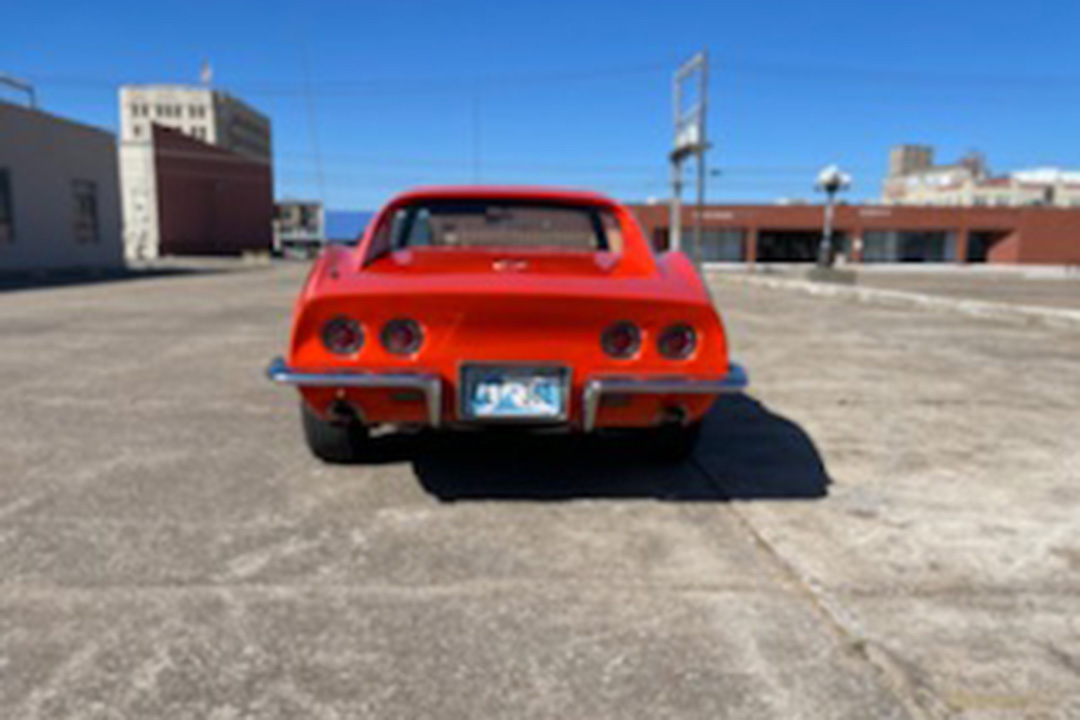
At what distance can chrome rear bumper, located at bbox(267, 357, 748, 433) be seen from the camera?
300cm

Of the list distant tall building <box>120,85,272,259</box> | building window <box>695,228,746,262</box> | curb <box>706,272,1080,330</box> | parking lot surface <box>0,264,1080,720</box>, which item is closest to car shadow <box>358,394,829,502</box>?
parking lot surface <box>0,264,1080,720</box>

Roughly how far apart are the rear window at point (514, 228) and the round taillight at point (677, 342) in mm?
1358

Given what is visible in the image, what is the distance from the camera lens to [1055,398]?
5.84 metres

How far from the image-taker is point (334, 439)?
3777mm

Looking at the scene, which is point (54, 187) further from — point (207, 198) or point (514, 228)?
point (207, 198)

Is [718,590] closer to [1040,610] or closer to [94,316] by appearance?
[1040,610]

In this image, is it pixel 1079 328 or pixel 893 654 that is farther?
pixel 1079 328

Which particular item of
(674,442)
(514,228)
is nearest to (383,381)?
(674,442)

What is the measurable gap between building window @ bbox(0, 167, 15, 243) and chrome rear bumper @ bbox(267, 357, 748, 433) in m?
23.5

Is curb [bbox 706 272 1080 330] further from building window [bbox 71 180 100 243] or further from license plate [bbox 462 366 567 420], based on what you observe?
building window [bbox 71 180 100 243]

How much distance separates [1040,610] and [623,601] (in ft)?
4.24

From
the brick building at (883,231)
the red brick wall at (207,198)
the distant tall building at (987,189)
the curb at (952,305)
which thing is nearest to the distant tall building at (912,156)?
the distant tall building at (987,189)

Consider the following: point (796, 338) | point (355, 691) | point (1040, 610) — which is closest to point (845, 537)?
point (1040, 610)

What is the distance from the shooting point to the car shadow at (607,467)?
3.55 m
